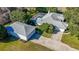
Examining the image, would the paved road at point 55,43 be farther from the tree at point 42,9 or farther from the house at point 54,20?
the tree at point 42,9

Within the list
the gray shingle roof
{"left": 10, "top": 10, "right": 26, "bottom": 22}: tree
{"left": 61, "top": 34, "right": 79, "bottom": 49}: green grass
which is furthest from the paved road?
{"left": 10, "top": 10, "right": 26, "bottom": 22}: tree

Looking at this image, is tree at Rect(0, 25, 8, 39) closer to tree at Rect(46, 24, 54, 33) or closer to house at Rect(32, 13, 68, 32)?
house at Rect(32, 13, 68, 32)

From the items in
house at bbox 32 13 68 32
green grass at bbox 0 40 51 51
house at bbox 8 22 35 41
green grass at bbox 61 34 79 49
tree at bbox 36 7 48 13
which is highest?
tree at bbox 36 7 48 13

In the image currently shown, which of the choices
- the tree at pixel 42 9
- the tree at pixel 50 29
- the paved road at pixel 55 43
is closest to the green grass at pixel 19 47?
the paved road at pixel 55 43
